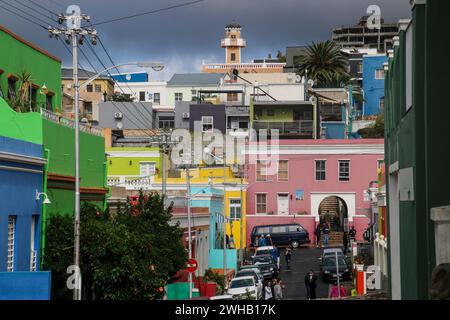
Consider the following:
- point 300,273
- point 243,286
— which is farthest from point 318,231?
point 243,286

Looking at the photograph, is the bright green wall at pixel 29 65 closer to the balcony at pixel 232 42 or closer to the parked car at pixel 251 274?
the parked car at pixel 251 274

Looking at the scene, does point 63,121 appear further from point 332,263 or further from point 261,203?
point 261,203

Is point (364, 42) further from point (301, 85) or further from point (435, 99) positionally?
point (435, 99)

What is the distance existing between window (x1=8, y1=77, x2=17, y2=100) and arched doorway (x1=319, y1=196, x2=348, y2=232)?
1562 inches

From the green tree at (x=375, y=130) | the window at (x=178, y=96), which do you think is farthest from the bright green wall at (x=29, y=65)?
the window at (x=178, y=96)

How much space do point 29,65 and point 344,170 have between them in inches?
1553

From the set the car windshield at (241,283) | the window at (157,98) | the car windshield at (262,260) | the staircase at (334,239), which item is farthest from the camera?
the window at (157,98)

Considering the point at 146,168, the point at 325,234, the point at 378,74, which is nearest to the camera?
the point at 325,234

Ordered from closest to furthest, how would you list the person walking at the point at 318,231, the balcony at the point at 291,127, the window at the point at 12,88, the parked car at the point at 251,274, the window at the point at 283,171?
the window at the point at 12,88
the parked car at the point at 251,274
the person walking at the point at 318,231
the window at the point at 283,171
the balcony at the point at 291,127

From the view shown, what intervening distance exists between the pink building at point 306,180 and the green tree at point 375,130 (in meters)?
13.7

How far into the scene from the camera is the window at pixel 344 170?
7288cm

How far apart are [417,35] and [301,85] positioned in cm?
7163

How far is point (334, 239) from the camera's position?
230 feet
